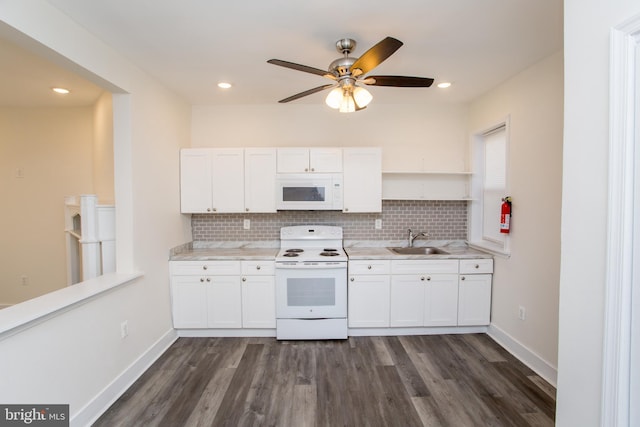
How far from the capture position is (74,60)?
1.80 meters

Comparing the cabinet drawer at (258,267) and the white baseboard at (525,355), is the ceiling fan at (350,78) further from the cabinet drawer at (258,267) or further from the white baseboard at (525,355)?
the white baseboard at (525,355)

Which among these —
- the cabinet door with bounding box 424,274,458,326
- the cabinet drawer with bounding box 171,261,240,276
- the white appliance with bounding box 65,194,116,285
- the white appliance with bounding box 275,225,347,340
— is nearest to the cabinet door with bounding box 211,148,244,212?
the cabinet drawer with bounding box 171,261,240,276

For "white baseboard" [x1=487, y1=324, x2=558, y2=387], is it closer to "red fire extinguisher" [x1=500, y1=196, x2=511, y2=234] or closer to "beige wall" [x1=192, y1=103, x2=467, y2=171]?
"red fire extinguisher" [x1=500, y1=196, x2=511, y2=234]

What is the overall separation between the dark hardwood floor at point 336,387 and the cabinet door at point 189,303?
0.20 m

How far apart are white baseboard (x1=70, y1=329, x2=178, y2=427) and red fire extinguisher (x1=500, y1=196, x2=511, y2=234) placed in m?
3.54

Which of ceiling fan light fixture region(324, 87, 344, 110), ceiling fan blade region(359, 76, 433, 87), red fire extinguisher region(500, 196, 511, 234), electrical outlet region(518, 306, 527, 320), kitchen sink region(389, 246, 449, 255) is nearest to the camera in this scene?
ceiling fan blade region(359, 76, 433, 87)

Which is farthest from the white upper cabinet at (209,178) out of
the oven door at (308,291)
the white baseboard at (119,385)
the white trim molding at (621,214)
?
the white trim molding at (621,214)

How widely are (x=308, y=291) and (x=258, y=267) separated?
23.2 inches

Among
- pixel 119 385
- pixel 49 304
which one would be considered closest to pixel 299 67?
pixel 49 304

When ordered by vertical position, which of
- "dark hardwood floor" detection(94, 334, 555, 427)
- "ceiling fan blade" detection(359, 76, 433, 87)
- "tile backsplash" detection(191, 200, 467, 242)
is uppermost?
"ceiling fan blade" detection(359, 76, 433, 87)

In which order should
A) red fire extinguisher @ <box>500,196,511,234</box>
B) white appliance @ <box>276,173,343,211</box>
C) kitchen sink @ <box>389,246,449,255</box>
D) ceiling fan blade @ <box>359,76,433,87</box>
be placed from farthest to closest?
kitchen sink @ <box>389,246,449,255</box>
white appliance @ <box>276,173,343,211</box>
red fire extinguisher @ <box>500,196,511,234</box>
ceiling fan blade @ <box>359,76,433,87</box>

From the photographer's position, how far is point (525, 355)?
2.46 meters

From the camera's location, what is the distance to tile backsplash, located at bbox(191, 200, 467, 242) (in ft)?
11.3

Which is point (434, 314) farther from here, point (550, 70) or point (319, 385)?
point (550, 70)
